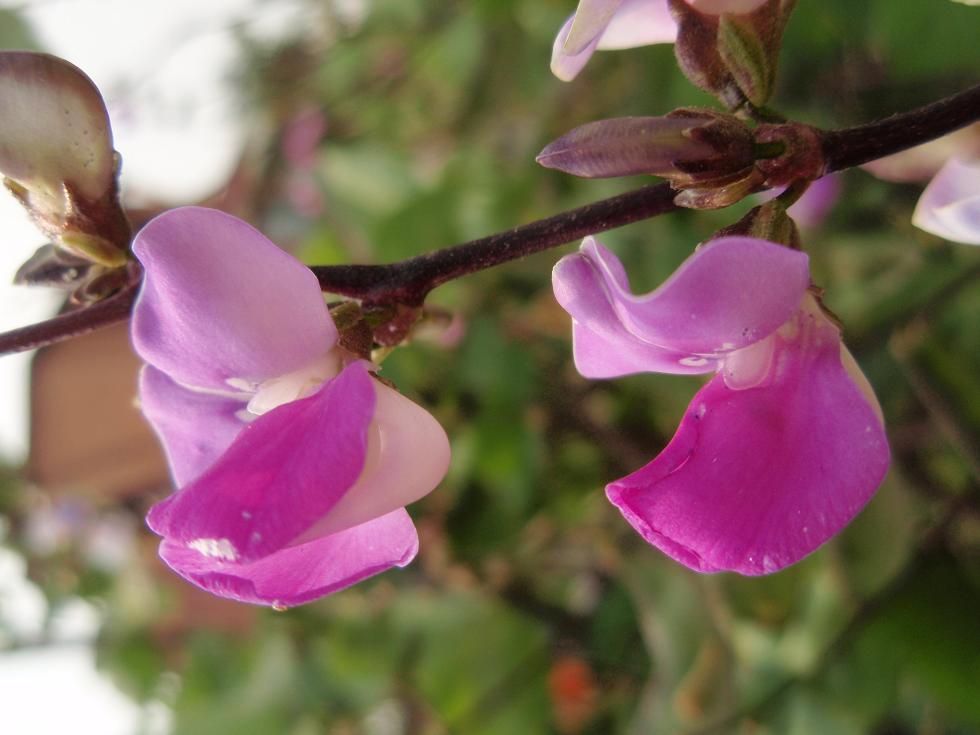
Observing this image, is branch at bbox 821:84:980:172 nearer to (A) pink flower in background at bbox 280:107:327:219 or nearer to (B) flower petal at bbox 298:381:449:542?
(B) flower petal at bbox 298:381:449:542

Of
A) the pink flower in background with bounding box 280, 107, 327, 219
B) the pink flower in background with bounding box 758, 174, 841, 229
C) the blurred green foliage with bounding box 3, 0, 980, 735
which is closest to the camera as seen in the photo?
the blurred green foliage with bounding box 3, 0, 980, 735

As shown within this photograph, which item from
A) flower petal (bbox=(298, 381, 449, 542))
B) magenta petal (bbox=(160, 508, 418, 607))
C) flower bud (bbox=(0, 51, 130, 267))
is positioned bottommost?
magenta petal (bbox=(160, 508, 418, 607))

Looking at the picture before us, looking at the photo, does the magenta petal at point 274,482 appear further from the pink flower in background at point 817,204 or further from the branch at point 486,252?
the pink flower in background at point 817,204

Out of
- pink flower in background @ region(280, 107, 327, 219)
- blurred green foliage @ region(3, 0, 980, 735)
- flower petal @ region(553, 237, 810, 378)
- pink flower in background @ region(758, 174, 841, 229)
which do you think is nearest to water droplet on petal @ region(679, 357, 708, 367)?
flower petal @ region(553, 237, 810, 378)

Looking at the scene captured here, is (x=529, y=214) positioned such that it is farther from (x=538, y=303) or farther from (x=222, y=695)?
(x=222, y=695)

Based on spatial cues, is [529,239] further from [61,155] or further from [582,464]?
[582,464]

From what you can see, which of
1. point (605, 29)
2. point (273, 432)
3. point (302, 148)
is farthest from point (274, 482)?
point (302, 148)

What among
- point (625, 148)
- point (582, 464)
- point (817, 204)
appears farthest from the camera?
point (582, 464)

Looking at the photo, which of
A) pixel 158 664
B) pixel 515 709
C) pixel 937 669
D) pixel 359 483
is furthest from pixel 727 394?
pixel 158 664
